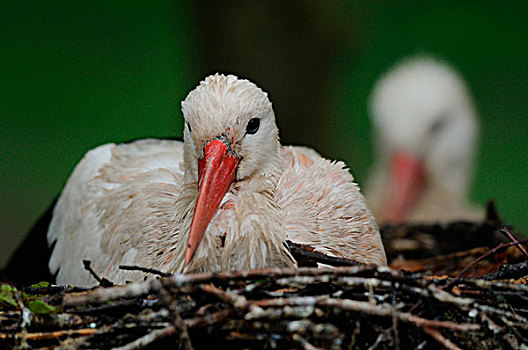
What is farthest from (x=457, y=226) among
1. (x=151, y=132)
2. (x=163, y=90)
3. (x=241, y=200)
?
(x=163, y=90)

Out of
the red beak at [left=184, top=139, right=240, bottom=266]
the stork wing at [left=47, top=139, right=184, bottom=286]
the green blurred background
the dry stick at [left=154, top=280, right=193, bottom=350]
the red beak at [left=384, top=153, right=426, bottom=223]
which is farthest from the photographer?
the green blurred background

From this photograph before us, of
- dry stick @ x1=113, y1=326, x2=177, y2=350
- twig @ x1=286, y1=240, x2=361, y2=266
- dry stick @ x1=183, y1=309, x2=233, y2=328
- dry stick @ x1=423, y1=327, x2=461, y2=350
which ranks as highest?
twig @ x1=286, y1=240, x2=361, y2=266

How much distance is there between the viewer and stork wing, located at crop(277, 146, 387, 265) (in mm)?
1317

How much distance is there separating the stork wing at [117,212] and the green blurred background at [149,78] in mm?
2050

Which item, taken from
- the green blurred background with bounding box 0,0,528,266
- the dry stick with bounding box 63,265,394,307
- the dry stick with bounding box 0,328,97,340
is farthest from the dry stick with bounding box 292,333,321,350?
the green blurred background with bounding box 0,0,528,266

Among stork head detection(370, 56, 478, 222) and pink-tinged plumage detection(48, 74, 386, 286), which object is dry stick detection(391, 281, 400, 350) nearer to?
pink-tinged plumage detection(48, 74, 386, 286)

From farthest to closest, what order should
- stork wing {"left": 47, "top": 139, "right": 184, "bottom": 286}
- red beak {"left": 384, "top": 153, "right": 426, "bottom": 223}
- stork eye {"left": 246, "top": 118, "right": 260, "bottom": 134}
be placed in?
red beak {"left": 384, "top": 153, "right": 426, "bottom": 223} → stork wing {"left": 47, "top": 139, "right": 184, "bottom": 286} → stork eye {"left": 246, "top": 118, "right": 260, "bottom": 134}

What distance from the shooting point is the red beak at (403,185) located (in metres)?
3.08

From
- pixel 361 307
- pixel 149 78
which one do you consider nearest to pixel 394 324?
pixel 361 307

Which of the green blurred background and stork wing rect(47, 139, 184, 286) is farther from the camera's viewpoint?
the green blurred background

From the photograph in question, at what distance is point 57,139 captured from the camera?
439cm

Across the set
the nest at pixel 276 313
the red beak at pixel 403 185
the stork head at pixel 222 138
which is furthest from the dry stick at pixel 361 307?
the red beak at pixel 403 185

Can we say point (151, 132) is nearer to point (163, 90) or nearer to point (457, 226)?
point (163, 90)

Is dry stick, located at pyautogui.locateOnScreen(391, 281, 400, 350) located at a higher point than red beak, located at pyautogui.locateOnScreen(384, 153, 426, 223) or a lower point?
lower
